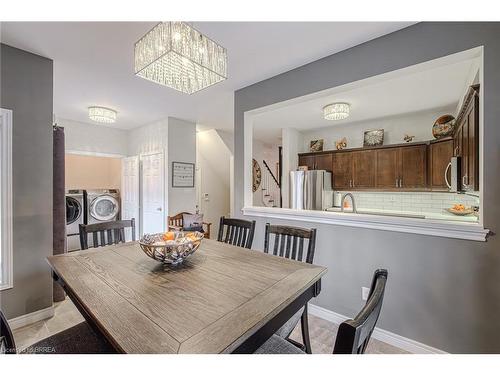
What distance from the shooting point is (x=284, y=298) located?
3.46 ft

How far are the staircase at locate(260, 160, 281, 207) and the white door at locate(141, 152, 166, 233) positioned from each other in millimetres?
2879

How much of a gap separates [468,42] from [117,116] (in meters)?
4.54

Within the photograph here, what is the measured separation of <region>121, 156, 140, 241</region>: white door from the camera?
4.74 metres

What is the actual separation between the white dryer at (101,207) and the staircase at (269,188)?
3564 millimetres

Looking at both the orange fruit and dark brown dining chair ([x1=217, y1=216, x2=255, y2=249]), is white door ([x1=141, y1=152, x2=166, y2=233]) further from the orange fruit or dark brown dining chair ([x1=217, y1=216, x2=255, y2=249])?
the orange fruit

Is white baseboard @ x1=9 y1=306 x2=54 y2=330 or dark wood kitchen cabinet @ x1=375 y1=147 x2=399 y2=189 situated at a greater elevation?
dark wood kitchen cabinet @ x1=375 y1=147 x2=399 y2=189

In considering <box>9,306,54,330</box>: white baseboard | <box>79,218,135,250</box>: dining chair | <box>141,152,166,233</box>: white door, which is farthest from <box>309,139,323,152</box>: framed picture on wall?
<box>9,306,54,330</box>: white baseboard

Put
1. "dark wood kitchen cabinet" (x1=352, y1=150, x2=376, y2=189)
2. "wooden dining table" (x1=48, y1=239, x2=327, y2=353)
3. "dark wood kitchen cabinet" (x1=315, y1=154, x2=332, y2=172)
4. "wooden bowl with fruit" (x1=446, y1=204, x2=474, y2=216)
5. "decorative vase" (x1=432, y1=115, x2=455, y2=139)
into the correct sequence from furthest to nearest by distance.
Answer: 1. "dark wood kitchen cabinet" (x1=315, y1=154, x2=332, y2=172)
2. "dark wood kitchen cabinet" (x1=352, y1=150, x2=376, y2=189)
3. "decorative vase" (x1=432, y1=115, x2=455, y2=139)
4. "wooden bowl with fruit" (x1=446, y1=204, x2=474, y2=216)
5. "wooden dining table" (x1=48, y1=239, x2=327, y2=353)

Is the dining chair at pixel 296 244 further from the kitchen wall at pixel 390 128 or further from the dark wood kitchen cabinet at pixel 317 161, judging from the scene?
the kitchen wall at pixel 390 128

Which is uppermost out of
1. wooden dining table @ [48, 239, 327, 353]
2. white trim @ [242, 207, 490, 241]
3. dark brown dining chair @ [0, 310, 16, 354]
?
white trim @ [242, 207, 490, 241]

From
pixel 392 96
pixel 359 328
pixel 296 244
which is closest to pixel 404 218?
pixel 296 244

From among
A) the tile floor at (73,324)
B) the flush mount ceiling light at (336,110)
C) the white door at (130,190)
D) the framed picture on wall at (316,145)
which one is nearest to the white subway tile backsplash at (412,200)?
the framed picture on wall at (316,145)

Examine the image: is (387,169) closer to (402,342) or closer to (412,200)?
(412,200)
